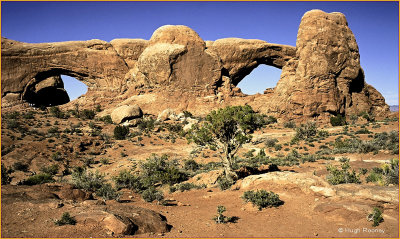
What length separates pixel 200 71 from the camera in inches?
2005

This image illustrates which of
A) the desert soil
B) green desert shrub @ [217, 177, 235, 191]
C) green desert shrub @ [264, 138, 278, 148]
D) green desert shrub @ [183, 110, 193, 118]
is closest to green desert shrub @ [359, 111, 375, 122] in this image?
green desert shrub @ [264, 138, 278, 148]

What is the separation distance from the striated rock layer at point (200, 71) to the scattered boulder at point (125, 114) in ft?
14.5

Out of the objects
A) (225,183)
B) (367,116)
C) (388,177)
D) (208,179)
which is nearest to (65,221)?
(225,183)

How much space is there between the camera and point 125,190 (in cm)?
1622

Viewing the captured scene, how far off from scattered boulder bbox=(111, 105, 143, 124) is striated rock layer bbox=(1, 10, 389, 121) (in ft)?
14.5

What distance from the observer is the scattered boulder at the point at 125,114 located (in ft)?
141

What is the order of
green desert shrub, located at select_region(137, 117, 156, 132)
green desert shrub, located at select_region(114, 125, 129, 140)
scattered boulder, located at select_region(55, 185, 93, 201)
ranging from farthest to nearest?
1. green desert shrub, located at select_region(137, 117, 156, 132)
2. green desert shrub, located at select_region(114, 125, 129, 140)
3. scattered boulder, located at select_region(55, 185, 93, 201)

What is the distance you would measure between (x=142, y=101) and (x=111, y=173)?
2939 cm

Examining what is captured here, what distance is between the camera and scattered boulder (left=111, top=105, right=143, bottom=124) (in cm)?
4306

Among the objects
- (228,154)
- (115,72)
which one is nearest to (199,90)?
(115,72)

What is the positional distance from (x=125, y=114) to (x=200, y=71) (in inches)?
687

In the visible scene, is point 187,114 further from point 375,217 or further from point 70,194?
point 375,217

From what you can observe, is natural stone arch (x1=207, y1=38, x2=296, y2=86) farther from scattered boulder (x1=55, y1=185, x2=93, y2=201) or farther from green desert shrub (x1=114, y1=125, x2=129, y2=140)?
scattered boulder (x1=55, y1=185, x2=93, y2=201)

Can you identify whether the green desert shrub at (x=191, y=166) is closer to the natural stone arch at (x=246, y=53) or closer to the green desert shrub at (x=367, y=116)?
the green desert shrub at (x=367, y=116)
